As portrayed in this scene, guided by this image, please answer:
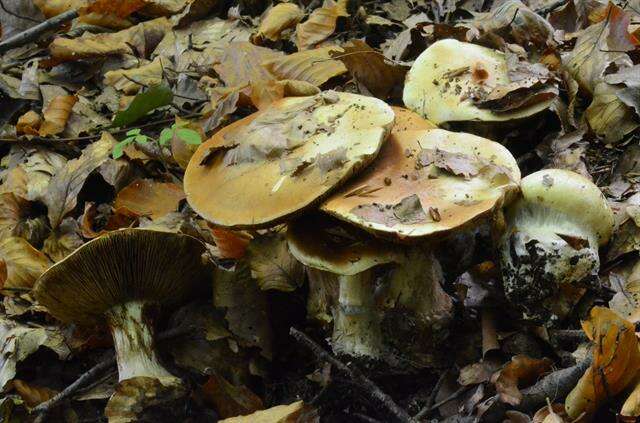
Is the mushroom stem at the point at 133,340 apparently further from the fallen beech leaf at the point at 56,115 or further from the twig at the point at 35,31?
the twig at the point at 35,31

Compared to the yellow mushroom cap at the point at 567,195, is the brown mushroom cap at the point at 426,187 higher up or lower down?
higher up

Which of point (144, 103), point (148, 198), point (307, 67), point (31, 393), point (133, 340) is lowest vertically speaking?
point (31, 393)

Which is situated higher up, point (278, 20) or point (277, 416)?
point (278, 20)

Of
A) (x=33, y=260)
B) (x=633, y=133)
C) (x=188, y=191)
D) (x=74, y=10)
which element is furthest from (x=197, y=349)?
(x=74, y=10)

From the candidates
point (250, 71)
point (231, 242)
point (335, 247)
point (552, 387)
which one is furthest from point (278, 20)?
point (552, 387)

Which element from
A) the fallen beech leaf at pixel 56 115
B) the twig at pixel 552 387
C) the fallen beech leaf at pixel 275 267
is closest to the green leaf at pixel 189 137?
the fallen beech leaf at pixel 275 267

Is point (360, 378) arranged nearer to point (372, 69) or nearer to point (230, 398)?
point (230, 398)

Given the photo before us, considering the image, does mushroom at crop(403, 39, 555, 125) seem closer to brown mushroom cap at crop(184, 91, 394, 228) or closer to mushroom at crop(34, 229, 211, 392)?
brown mushroom cap at crop(184, 91, 394, 228)
